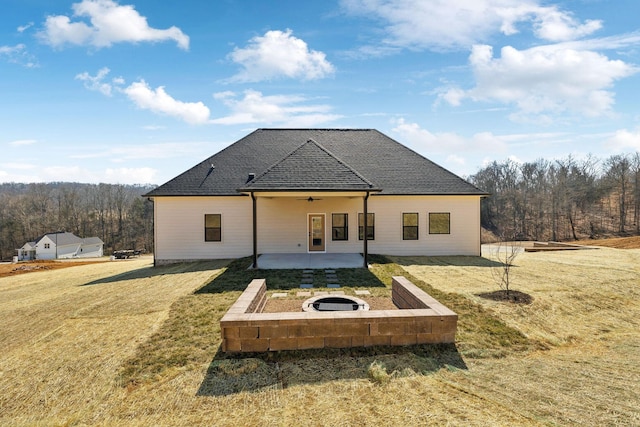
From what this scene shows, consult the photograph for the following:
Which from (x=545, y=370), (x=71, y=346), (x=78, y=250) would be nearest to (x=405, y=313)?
(x=545, y=370)

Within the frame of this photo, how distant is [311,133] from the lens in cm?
1917

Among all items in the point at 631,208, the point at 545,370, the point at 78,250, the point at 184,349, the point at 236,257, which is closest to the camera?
the point at 545,370

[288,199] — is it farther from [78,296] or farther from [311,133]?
[78,296]

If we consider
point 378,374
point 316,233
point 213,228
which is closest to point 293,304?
point 378,374

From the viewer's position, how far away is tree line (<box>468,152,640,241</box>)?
4069cm

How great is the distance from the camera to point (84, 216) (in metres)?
63.8

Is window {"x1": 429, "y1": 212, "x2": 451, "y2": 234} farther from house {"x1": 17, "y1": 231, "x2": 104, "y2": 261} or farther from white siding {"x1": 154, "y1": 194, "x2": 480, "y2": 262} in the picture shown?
house {"x1": 17, "y1": 231, "x2": 104, "y2": 261}

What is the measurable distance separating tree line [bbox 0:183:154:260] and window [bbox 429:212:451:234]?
5746 cm

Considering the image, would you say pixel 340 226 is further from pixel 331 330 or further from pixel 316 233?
pixel 331 330

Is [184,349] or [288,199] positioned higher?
[288,199]

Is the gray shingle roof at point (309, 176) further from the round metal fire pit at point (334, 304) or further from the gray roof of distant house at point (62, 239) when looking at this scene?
the gray roof of distant house at point (62, 239)

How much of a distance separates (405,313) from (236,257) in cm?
1101

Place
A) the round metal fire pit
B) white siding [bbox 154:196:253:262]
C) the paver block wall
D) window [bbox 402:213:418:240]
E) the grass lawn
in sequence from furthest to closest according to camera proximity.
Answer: window [bbox 402:213:418:240] < white siding [bbox 154:196:253:262] < the round metal fire pit < the paver block wall < the grass lawn

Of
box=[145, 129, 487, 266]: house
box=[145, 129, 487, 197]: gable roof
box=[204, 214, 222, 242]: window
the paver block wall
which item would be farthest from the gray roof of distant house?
the paver block wall
